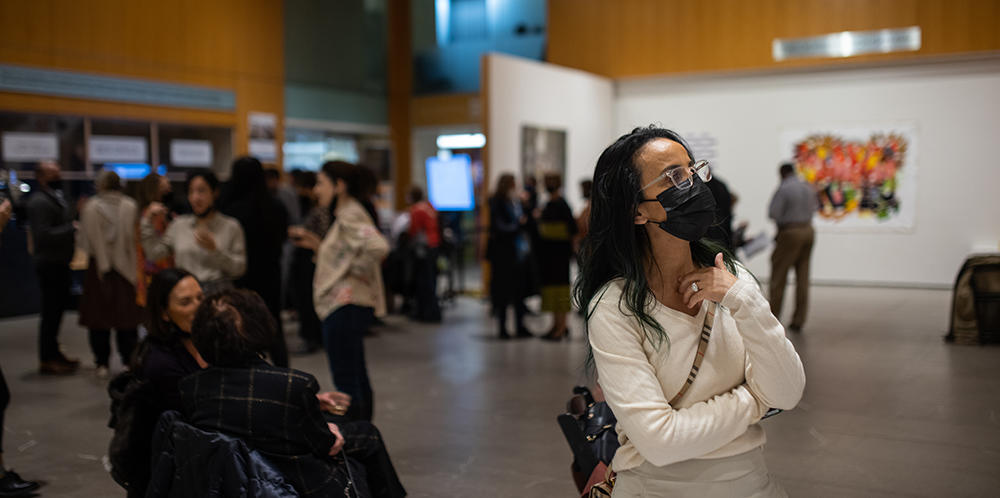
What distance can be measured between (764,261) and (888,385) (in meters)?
7.31

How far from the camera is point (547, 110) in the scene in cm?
1235

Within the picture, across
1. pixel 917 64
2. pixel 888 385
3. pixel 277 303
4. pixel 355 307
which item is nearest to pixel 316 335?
pixel 277 303

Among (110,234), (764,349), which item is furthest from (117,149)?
(764,349)

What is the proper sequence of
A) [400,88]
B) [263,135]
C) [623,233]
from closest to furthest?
[623,233], [263,135], [400,88]

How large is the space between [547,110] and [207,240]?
774 centimetres

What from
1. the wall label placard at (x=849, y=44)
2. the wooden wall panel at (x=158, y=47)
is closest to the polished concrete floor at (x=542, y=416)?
the wooden wall panel at (x=158, y=47)

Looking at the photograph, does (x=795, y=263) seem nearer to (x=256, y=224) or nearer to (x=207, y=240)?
(x=256, y=224)

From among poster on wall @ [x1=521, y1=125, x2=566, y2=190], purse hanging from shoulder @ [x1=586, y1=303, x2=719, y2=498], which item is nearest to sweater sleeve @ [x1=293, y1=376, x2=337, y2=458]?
purse hanging from shoulder @ [x1=586, y1=303, x2=719, y2=498]

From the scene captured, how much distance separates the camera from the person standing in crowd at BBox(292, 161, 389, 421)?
4754 millimetres

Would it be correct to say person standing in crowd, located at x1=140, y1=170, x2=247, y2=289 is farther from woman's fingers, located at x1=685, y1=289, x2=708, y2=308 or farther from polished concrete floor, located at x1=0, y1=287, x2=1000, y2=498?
woman's fingers, located at x1=685, y1=289, x2=708, y2=308

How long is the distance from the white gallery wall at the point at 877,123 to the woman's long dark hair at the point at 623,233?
31.7 ft

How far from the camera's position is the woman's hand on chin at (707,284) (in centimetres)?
169

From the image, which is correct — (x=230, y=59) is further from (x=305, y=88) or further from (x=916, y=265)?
(x=916, y=265)

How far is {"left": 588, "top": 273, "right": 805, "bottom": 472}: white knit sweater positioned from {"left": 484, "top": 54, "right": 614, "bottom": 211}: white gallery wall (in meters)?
8.91
